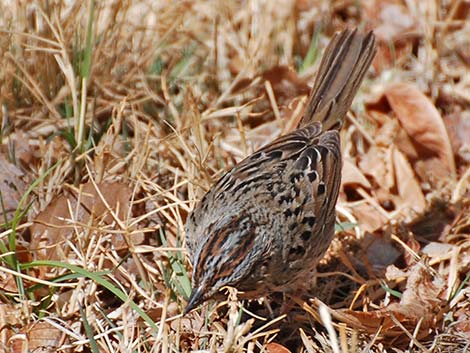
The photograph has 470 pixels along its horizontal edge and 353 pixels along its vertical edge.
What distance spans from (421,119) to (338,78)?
1.06 m

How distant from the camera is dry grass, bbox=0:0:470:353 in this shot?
4.87 meters

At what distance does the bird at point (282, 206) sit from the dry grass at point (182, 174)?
0.68ft

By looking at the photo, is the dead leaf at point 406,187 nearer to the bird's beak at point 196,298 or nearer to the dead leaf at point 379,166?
the dead leaf at point 379,166

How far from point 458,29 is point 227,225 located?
3852mm

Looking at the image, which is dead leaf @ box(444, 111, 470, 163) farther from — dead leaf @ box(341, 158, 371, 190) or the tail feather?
the tail feather

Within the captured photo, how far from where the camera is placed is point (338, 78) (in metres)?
5.74

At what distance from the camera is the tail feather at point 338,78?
5676 mm

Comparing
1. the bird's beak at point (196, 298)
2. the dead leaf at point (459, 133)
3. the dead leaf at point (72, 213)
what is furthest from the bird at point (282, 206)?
the dead leaf at point (459, 133)

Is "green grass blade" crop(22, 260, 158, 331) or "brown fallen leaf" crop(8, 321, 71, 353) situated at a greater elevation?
"green grass blade" crop(22, 260, 158, 331)

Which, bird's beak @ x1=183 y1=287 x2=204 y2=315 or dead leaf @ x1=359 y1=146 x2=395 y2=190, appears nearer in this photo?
bird's beak @ x1=183 y1=287 x2=204 y2=315

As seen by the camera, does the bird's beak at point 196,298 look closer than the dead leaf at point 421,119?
Yes

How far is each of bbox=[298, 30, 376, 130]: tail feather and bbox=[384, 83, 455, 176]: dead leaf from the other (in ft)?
2.56

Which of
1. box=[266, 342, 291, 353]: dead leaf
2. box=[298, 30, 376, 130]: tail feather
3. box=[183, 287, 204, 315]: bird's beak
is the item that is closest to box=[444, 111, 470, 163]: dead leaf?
box=[298, 30, 376, 130]: tail feather

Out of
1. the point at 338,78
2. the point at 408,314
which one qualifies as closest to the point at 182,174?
the point at 338,78
